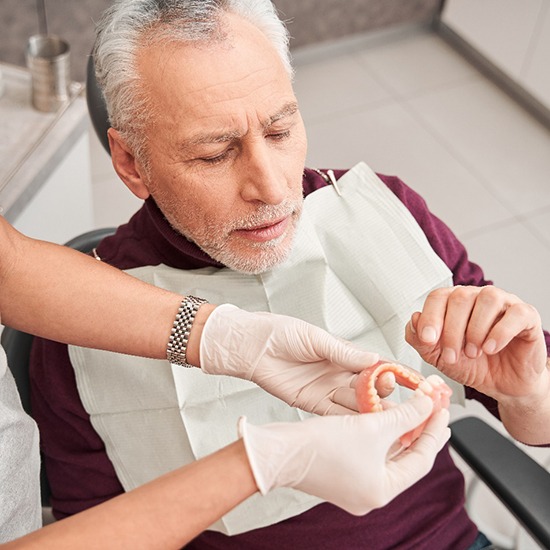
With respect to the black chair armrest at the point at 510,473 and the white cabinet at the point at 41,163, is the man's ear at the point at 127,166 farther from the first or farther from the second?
the black chair armrest at the point at 510,473

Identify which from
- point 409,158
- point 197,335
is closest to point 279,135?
point 197,335

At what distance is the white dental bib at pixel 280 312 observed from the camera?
135 cm

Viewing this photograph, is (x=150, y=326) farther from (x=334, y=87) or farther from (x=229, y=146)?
(x=334, y=87)

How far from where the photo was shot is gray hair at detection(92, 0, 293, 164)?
3.94ft

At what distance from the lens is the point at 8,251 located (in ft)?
3.85

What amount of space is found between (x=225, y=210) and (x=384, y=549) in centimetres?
64

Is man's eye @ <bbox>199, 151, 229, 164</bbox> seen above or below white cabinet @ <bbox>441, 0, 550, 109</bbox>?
above

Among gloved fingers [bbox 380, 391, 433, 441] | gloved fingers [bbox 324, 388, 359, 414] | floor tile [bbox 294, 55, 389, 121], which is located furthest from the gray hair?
floor tile [bbox 294, 55, 389, 121]

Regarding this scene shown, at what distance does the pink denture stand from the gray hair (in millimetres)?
524

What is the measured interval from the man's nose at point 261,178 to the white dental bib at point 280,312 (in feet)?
0.57

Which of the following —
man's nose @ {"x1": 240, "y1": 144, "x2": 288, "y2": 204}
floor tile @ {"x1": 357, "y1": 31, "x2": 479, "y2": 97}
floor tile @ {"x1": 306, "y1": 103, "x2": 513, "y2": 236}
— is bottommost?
floor tile @ {"x1": 306, "y1": 103, "x2": 513, "y2": 236}

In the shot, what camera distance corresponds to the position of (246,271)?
4.39 ft

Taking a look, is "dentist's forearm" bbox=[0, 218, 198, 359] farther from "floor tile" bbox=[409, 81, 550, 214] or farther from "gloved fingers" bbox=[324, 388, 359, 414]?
"floor tile" bbox=[409, 81, 550, 214]

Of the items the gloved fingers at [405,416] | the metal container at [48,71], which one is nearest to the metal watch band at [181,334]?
the gloved fingers at [405,416]
